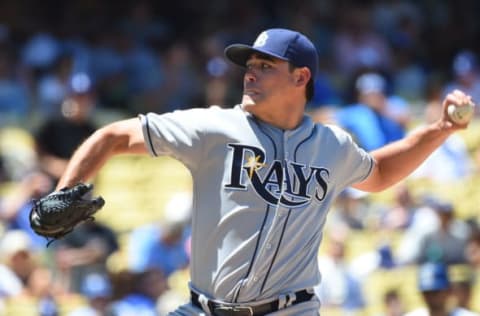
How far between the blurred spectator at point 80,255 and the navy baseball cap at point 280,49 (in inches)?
156

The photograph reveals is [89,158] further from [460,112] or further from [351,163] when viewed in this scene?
[460,112]

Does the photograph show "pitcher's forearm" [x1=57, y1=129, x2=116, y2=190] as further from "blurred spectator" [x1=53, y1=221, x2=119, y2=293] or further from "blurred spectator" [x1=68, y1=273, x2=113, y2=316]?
"blurred spectator" [x1=53, y1=221, x2=119, y2=293]

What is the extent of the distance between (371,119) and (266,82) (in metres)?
5.30

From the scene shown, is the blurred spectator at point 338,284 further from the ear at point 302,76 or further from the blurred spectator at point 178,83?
the ear at point 302,76

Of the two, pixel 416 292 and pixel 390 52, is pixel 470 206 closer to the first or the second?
pixel 416 292

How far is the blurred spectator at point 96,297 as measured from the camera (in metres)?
8.03

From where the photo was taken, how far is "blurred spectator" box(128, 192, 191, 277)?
8859mm

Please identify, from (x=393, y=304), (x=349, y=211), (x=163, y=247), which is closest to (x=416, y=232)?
(x=349, y=211)

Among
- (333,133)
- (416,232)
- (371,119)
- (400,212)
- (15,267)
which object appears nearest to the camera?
(333,133)

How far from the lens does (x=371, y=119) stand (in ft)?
32.6

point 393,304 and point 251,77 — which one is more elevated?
point 251,77

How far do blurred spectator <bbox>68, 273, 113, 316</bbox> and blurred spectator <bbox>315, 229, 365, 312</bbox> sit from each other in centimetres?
146

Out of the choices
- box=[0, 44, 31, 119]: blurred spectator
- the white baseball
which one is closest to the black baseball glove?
the white baseball

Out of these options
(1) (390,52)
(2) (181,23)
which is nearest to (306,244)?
(1) (390,52)
